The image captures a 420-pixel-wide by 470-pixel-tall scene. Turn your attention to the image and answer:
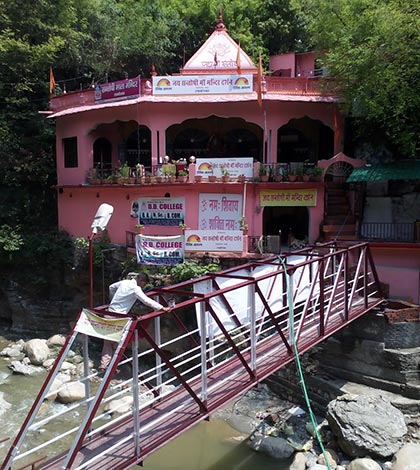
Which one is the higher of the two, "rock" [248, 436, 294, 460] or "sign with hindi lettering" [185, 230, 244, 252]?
"sign with hindi lettering" [185, 230, 244, 252]

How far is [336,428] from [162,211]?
9.45 metres

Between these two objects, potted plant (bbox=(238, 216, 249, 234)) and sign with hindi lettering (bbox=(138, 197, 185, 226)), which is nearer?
potted plant (bbox=(238, 216, 249, 234))

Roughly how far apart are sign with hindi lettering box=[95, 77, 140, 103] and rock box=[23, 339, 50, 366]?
9.46m

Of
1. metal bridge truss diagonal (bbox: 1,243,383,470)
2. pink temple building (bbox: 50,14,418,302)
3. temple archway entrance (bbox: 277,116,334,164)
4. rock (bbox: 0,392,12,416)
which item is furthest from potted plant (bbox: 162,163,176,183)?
Result: rock (bbox: 0,392,12,416)

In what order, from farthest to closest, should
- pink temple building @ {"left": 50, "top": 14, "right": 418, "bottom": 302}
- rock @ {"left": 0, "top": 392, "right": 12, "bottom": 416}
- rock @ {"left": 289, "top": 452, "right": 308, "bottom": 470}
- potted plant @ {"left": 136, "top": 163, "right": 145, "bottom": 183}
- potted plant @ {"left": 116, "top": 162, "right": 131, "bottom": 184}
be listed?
potted plant @ {"left": 116, "top": 162, "right": 131, "bottom": 184}, potted plant @ {"left": 136, "top": 163, "right": 145, "bottom": 183}, pink temple building @ {"left": 50, "top": 14, "right": 418, "bottom": 302}, rock @ {"left": 0, "top": 392, "right": 12, "bottom": 416}, rock @ {"left": 289, "top": 452, "right": 308, "bottom": 470}

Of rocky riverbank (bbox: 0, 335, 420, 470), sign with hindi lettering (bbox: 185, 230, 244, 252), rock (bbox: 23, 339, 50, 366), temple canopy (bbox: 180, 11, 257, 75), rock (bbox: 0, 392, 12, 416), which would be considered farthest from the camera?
temple canopy (bbox: 180, 11, 257, 75)

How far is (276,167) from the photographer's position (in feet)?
52.0

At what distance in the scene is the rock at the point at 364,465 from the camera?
8.38 metres

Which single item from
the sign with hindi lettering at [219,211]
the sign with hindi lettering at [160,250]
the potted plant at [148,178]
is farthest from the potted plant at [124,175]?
the sign with hindi lettering at [219,211]

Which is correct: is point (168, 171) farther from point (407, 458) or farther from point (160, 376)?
point (407, 458)

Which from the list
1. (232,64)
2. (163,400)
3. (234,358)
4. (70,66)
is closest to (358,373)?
(234,358)

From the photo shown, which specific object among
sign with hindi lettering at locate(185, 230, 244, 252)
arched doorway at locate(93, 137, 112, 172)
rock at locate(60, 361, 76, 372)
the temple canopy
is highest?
the temple canopy

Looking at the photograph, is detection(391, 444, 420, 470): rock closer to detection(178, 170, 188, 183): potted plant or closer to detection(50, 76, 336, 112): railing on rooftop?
detection(178, 170, 188, 183): potted plant

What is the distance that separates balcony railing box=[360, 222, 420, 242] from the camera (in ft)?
47.9
